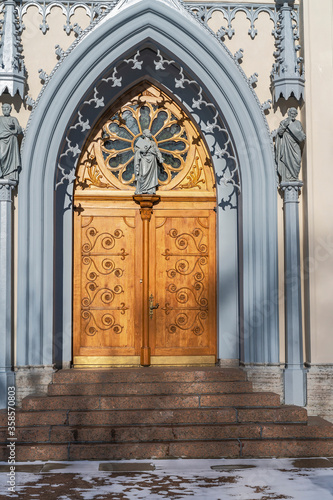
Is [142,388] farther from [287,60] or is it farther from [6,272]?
[287,60]

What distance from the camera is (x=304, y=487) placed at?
6.66 m

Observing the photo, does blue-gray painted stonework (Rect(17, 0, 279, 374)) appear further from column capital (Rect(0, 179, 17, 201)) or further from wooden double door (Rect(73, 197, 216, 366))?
wooden double door (Rect(73, 197, 216, 366))

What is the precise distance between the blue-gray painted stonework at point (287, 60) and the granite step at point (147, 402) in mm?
3746

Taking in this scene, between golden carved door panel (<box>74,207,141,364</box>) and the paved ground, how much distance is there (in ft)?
7.96

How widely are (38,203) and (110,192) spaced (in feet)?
4.05

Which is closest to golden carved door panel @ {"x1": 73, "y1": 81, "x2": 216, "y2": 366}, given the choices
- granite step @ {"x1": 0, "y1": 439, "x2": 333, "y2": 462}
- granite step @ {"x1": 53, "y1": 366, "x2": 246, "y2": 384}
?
granite step @ {"x1": 53, "y1": 366, "x2": 246, "y2": 384}

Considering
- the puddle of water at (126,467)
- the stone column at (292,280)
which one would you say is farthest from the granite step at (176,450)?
the stone column at (292,280)

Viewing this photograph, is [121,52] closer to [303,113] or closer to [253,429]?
[303,113]

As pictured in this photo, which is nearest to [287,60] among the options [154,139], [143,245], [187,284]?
[154,139]

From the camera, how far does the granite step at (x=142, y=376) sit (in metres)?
8.91

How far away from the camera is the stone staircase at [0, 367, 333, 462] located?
7859mm

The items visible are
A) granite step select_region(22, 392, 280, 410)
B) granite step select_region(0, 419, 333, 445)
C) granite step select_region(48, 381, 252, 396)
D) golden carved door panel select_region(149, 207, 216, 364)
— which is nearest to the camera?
granite step select_region(0, 419, 333, 445)

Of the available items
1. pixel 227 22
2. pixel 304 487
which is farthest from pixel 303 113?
pixel 304 487

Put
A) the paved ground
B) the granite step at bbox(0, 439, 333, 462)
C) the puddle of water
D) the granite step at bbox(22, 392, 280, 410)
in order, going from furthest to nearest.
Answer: the granite step at bbox(22, 392, 280, 410), the granite step at bbox(0, 439, 333, 462), the puddle of water, the paved ground
